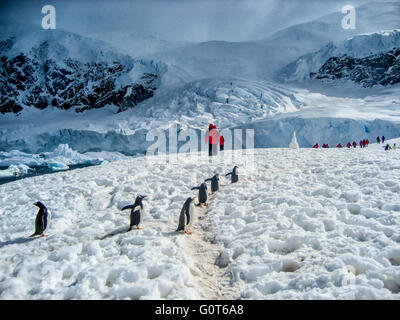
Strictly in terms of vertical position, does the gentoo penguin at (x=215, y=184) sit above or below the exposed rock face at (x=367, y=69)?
below

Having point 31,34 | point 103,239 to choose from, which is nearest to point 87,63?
point 31,34

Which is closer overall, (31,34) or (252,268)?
(252,268)

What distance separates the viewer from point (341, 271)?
12.8ft

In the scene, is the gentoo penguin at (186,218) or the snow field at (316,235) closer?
the snow field at (316,235)

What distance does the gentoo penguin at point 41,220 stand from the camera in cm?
645

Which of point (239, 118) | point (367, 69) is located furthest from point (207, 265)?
point (367, 69)

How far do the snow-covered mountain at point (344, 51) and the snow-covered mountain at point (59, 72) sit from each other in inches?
1398

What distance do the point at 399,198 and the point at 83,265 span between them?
6.59 meters

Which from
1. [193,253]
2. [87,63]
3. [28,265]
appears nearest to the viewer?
[28,265]

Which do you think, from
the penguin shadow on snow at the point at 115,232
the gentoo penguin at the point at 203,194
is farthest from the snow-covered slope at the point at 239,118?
the penguin shadow on snow at the point at 115,232

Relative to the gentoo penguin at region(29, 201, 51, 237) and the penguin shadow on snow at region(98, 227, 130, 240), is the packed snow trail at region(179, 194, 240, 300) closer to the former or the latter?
the penguin shadow on snow at region(98, 227, 130, 240)

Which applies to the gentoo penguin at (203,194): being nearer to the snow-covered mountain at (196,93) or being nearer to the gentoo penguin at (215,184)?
the gentoo penguin at (215,184)

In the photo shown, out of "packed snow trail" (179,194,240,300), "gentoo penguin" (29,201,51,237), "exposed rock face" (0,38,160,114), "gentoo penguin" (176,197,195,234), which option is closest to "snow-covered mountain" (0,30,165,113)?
"exposed rock face" (0,38,160,114)
